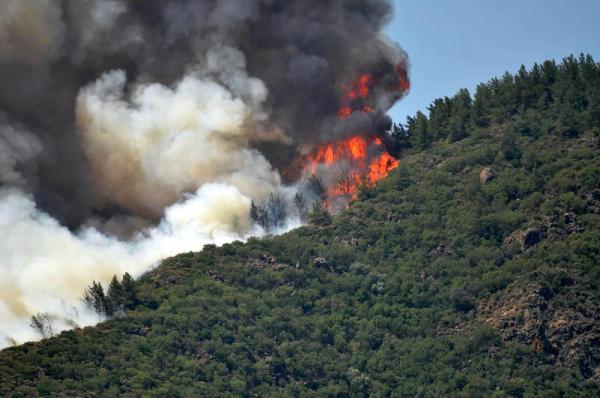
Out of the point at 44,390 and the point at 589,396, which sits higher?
the point at 44,390

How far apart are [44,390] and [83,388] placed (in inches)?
179

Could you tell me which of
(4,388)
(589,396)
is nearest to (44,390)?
(4,388)

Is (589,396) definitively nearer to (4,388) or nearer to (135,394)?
(135,394)

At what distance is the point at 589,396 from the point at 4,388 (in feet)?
195

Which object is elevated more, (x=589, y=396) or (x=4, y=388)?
(x=4, y=388)

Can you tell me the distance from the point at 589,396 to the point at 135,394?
46620 mm

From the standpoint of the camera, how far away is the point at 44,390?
196375mm

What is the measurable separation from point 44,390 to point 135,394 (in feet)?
31.3

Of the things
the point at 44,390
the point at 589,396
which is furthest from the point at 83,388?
the point at 589,396

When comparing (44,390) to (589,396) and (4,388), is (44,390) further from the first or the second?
(589,396)

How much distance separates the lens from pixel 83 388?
19912 centimetres

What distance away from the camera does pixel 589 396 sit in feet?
656

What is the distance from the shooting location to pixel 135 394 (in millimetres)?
199750

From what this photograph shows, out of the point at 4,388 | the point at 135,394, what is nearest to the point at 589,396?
the point at 135,394
